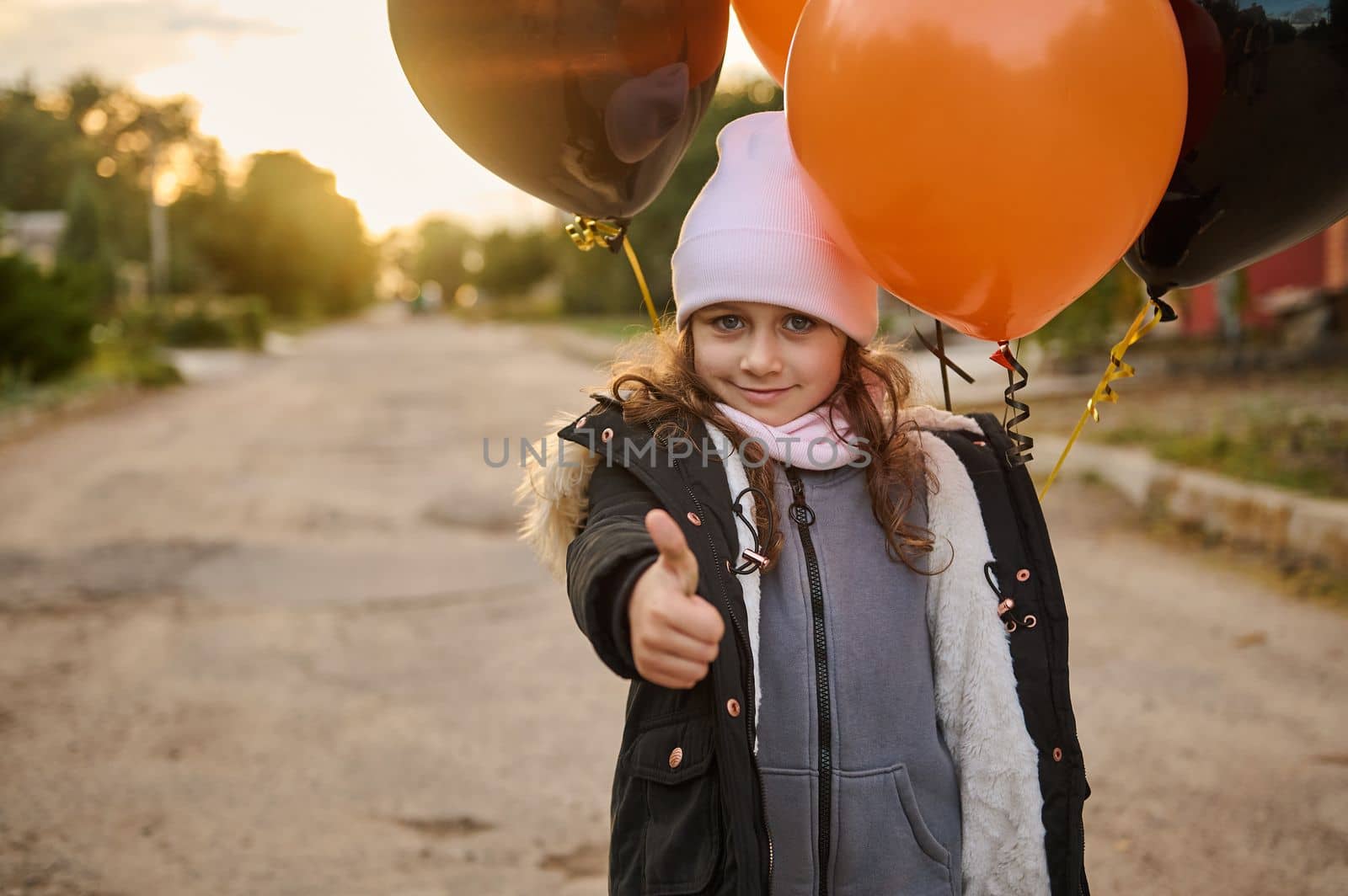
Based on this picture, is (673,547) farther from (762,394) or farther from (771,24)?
(771,24)

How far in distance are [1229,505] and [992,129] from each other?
439cm

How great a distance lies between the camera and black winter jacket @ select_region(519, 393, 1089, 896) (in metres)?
1.42

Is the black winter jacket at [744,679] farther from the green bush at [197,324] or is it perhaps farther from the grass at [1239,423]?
the green bush at [197,324]

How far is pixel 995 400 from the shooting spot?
8.91m

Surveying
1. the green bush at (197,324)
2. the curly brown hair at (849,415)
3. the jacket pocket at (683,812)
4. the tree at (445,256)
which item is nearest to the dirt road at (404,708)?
the jacket pocket at (683,812)

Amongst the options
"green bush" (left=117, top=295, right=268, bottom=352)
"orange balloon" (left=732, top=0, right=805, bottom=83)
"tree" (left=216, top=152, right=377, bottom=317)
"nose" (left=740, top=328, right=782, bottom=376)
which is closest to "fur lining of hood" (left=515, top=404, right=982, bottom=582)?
"nose" (left=740, top=328, right=782, bottom=376)

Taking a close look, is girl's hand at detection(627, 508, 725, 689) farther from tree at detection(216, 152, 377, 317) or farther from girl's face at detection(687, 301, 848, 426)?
tree at detection(216, 152, 377, 317)

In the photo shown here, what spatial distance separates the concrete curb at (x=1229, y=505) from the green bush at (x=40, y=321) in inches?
399

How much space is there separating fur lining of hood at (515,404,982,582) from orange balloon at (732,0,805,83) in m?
0.64

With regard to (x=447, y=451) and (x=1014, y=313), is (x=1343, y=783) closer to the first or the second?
(x=1014, y=313)

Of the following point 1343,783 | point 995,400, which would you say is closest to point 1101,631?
point 1343,783

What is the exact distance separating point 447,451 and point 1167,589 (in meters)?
5.46

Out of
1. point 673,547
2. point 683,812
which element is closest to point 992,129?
point 673,547

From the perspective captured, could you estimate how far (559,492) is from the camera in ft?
5.34
